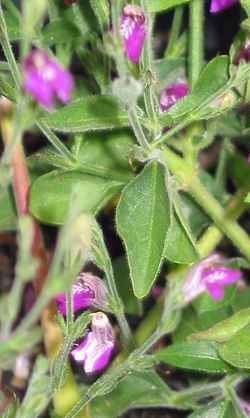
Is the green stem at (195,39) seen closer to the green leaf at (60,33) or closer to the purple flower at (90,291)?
the green leaf at (60,33)

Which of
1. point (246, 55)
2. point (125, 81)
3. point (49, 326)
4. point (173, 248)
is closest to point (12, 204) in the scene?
point (49, 326)

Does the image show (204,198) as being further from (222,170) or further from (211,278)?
(222,170)

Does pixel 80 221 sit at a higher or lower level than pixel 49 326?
higher

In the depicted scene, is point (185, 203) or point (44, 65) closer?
point (44, 65)

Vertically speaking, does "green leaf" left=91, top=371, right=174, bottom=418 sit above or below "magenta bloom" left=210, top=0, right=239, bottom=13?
below

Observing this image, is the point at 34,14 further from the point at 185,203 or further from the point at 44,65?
the point at 185,203

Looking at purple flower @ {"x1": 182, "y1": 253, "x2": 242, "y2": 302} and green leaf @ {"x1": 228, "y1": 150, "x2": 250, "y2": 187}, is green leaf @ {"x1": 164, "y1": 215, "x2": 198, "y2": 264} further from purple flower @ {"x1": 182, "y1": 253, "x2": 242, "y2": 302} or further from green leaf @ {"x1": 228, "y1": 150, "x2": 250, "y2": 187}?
green leaf @ {"x1": 228, "y1": 150, "x2": 250, "y2": 187}

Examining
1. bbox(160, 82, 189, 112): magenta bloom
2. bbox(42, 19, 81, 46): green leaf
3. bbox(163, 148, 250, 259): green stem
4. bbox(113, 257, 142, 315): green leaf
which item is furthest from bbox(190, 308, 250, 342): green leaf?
bbox(42, 19, 81, 46): green leaf

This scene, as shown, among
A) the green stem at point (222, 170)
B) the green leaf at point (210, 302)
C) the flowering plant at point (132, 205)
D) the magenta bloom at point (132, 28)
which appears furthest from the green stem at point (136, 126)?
the green stem at point (222, 170)
